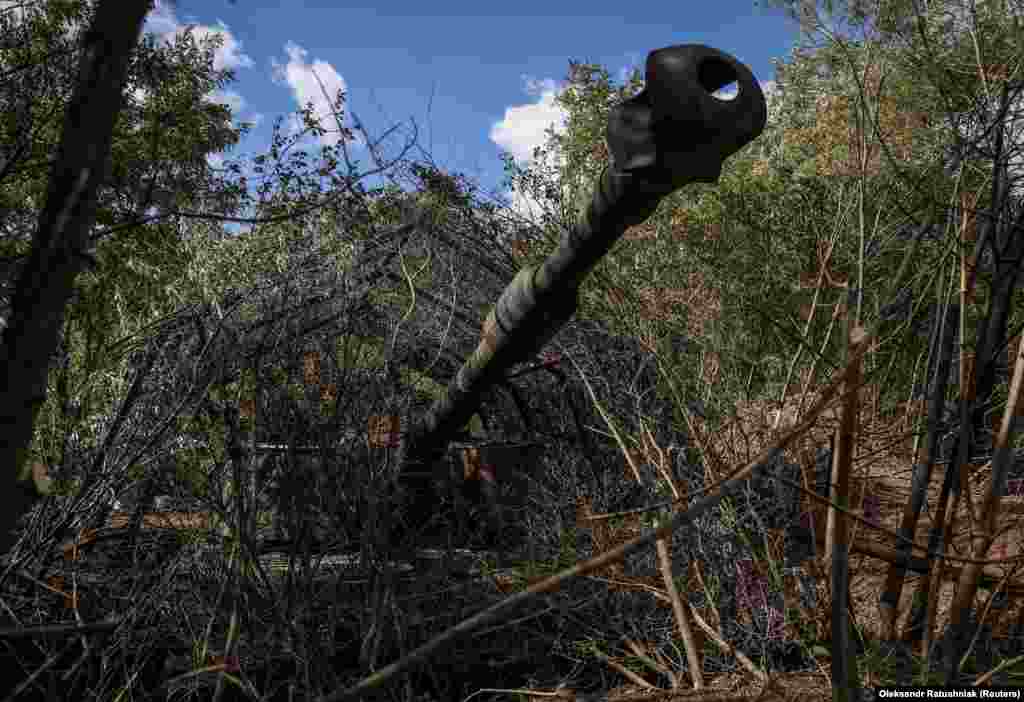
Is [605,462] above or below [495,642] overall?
above

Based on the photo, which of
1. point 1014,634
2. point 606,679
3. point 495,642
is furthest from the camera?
point 495,642

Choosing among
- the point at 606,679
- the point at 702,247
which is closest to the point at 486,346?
the point at 606,679

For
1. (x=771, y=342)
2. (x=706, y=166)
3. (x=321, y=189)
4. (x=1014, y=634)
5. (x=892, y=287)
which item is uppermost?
(x=321, y=189)

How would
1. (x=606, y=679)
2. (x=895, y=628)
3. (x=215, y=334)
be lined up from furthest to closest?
(x=606, y=679) < (x=215, y=334) < (x=895, y=628)

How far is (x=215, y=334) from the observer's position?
3.89 metres

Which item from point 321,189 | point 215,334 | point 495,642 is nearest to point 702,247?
point 321,189

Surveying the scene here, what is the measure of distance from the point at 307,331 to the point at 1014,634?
3.66 meters

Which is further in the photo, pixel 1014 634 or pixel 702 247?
pixel 702 247

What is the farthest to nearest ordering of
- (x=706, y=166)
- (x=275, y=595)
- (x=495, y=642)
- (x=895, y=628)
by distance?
1. (x=495, y=642)
2. (x=275, y=595)
3. (x=895, y=628)
4. (x=706, y=166)

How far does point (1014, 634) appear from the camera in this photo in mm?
2740

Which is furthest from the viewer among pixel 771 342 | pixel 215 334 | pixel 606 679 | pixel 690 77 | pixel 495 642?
pixel 771 342

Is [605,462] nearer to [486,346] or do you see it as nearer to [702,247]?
[486,346]

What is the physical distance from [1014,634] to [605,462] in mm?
3454

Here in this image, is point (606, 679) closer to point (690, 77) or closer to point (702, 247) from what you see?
point (690, 77)
